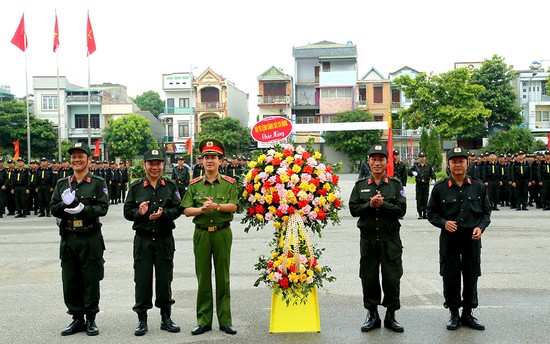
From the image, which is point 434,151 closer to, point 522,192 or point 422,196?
point 522,192

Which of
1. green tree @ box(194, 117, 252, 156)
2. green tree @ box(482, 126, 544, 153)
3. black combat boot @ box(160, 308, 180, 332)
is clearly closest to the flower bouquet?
black combat boot @ box(160, 308, 180, 332)

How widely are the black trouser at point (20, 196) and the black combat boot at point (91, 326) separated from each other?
15027mm

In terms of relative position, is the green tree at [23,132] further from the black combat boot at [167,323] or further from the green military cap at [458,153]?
the green military cap at [458,153]

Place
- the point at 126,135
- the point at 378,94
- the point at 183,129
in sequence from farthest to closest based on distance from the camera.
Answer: the point at 183,129 < the point at 378,94 < the point at 126,135

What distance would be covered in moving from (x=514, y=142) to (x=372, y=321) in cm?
4036

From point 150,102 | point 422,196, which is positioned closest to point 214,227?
point 422,196

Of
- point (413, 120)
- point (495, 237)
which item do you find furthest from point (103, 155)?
point (495, 237)

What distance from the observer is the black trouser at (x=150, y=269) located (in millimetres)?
6445

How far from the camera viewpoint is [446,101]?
49344 millimetres

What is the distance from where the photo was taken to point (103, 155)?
206ft

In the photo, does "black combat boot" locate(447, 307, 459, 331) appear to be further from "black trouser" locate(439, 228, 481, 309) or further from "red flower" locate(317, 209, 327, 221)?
"red flower" locate(317, 209, 327, 221)

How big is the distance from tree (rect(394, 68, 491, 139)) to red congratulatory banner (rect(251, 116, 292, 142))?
36.8 meters

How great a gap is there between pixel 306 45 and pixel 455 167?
61338 millimetres

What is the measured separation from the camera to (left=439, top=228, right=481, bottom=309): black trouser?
21.3 ft
